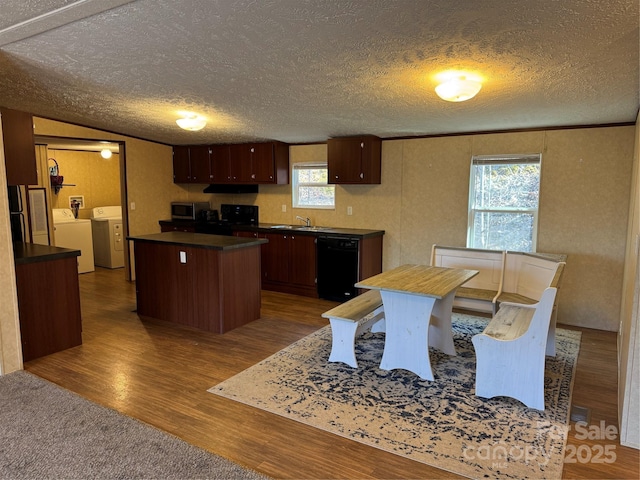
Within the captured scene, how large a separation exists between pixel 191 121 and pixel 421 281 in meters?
2.94

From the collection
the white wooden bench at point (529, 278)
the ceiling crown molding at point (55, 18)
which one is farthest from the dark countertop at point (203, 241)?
the white wooden bench at point (529, 278)

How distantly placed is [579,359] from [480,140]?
8.51 ft

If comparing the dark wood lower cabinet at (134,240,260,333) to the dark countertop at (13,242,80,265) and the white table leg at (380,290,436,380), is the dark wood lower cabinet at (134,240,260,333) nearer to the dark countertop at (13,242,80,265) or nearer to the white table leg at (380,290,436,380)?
the dark countertop at (13,242,80,265)

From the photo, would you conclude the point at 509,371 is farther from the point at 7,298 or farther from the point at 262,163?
the point at 262,163

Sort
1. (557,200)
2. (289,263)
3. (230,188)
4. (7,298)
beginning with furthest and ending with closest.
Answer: (230,188)
(289,263)
(557,200)
(7,298)

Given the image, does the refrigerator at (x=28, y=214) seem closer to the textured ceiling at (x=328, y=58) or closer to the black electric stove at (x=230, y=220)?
the textured ceiling at (x=328, y=58)

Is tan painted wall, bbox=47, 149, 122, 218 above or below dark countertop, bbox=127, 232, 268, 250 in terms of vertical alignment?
above

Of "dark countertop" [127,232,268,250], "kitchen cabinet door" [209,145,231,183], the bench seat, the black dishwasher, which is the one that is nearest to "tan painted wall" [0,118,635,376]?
"kitchen cabinet door" [209,145,231,183]

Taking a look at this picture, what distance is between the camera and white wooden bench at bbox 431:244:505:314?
4117 mm

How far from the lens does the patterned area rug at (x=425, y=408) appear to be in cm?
228

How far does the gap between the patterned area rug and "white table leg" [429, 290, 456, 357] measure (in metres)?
0.08

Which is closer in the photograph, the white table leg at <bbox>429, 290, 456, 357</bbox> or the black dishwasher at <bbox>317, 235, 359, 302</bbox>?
the white table leg at <bbox>429, 290, 456, 357</bbox>

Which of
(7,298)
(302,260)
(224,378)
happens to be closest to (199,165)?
(302,260)

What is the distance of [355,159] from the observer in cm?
552
